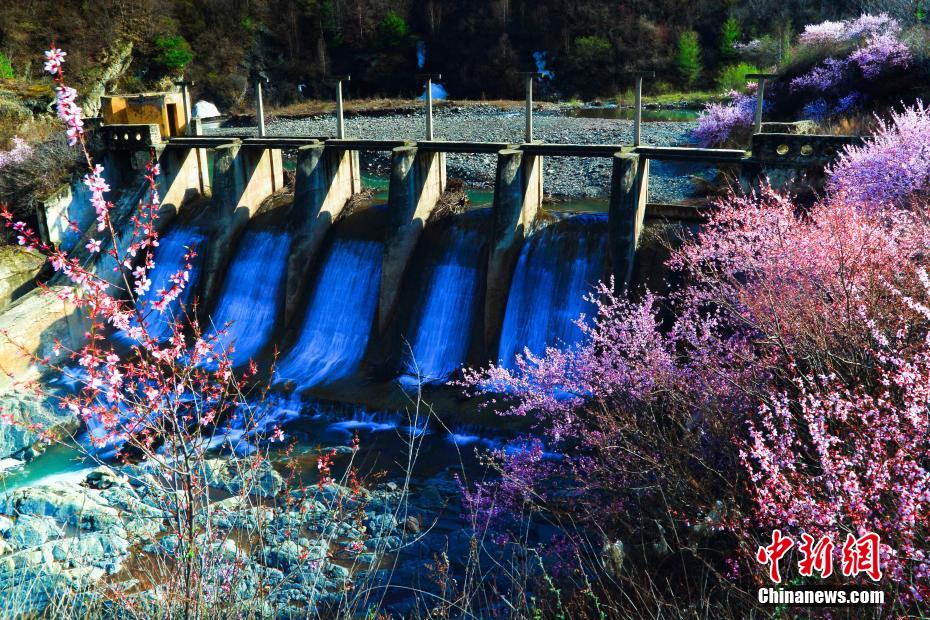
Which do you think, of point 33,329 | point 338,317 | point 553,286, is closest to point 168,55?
point 33,329

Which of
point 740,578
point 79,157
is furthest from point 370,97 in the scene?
point 740,578

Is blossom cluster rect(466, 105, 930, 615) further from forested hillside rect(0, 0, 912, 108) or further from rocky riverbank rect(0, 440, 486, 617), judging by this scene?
forested hillside rect(0, 0, 912, 108)

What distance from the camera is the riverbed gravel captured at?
2641 centimetres

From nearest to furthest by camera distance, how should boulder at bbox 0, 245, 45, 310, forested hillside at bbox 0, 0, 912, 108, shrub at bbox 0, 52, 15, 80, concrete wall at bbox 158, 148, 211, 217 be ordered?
1. boulder at bbox 0, 245, 45, 310
2. concrete wall at bbox 158, 148, 211, 217
3. shrub at bbox 0, 52, 15, 80
4. forested hillside at bbox 0, 0, 912, 108

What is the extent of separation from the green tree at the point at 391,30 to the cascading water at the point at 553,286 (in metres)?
44.5

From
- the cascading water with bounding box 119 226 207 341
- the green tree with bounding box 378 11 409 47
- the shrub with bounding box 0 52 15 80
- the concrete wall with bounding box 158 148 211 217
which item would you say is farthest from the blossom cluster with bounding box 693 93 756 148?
the green tree with bounding box 378 11 409 47

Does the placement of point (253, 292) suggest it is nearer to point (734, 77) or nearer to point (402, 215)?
point (402, 215)

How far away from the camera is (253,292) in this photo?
18469 mm

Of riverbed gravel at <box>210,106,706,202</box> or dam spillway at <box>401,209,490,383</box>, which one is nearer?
dam spillway at <box>401,209,490,383</box>

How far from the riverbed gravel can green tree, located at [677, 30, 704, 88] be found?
12.4 meters

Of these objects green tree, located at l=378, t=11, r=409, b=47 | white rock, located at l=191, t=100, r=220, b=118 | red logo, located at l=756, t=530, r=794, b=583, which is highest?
green tree, located at l=378, t=11, r=409, b=47

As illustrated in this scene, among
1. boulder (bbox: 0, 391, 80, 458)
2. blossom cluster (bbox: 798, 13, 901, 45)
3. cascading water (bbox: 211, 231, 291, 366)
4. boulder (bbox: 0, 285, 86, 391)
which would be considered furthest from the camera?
blossom cluster (bbox: 798, 13, 901, 45)

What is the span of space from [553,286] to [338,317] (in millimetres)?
4648

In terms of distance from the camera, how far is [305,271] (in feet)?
59.1
